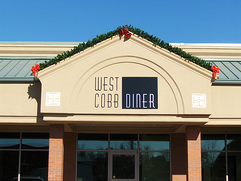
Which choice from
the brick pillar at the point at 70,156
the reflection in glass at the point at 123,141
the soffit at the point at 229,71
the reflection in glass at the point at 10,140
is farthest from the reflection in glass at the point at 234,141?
the reflection in glass at the point at 10,140

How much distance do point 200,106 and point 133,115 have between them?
2.37 meters

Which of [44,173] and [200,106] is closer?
[200,106]

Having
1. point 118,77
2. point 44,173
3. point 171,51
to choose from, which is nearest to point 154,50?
point 171,51

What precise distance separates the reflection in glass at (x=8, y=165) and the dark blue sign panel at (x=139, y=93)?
611cm

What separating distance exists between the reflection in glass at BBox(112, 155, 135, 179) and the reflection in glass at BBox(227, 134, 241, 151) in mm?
4427

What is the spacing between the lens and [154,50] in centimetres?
1052

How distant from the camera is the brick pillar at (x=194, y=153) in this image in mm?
10195

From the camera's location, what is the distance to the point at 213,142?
13094 mm

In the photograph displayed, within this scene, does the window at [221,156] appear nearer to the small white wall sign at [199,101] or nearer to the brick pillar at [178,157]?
the brick pillar at [178,157]

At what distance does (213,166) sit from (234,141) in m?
1.51

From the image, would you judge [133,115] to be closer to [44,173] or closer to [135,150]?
[135,150]

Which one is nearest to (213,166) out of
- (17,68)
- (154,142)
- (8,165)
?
(154,142)

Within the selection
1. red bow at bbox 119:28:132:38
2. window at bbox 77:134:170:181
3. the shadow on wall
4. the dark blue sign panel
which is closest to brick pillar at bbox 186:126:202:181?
the dark blue sign panel

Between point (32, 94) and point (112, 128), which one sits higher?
point (32, 94)
